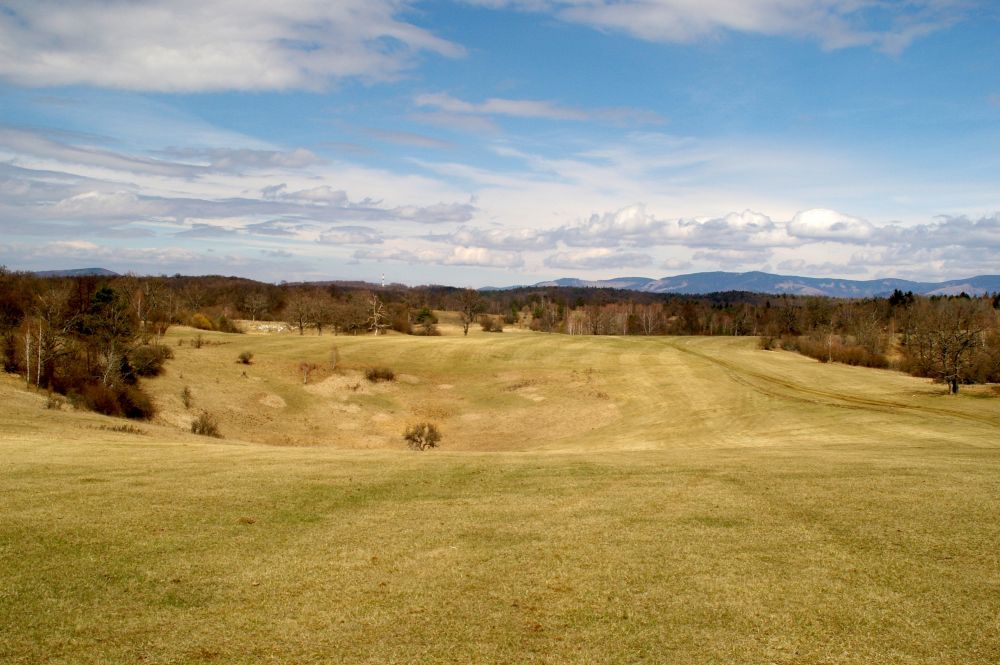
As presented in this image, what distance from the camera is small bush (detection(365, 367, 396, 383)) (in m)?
77.2

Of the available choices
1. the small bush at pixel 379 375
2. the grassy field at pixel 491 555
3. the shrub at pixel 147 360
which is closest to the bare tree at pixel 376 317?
the small bush at pixel 379 375

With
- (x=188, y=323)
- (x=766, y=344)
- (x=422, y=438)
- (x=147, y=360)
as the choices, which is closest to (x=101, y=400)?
(x=147, y=360)

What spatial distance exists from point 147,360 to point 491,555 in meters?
64.6

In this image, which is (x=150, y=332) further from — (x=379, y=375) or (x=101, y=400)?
(x=101, y=400)

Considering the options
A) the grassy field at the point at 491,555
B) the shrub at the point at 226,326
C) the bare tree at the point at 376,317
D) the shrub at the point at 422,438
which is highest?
the bare tree at the point at 376,317

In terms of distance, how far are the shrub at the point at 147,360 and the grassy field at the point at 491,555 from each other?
36.8m

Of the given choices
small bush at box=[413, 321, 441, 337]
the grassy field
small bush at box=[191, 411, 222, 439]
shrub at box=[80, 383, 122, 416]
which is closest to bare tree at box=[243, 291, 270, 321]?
small bush at box=[413, 321, 441, 337]

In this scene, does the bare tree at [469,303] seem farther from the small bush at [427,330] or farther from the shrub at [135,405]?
the shrub at [135,405]

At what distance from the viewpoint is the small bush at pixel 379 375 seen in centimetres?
7725

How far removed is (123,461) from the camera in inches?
846

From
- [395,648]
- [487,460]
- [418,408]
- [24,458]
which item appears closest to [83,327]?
[418,408]

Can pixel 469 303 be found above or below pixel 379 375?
above

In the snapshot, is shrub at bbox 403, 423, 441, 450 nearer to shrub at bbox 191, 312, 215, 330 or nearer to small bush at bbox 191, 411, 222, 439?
small bush at bbox 191, 411, 222, 439

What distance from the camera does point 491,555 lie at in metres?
13.2
